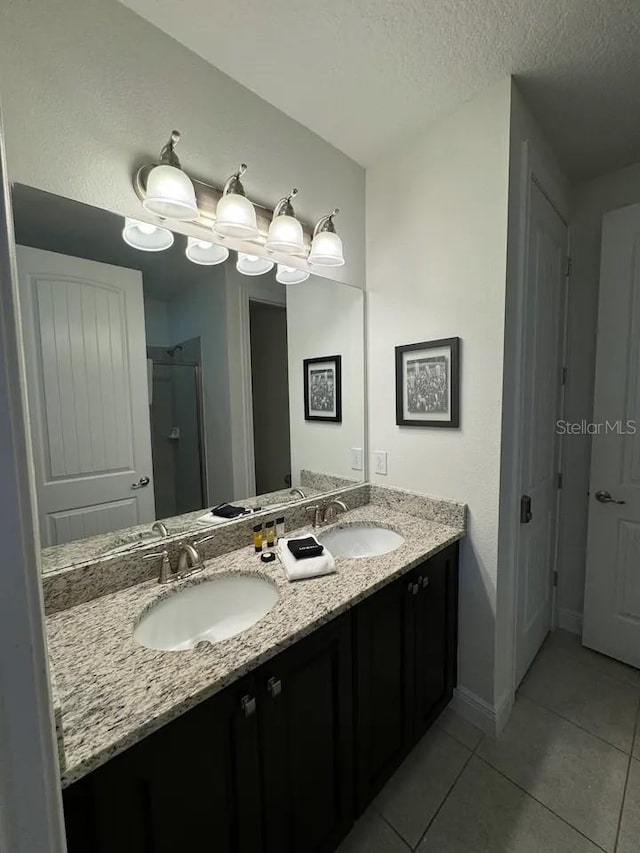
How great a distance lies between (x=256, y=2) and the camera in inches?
42.9

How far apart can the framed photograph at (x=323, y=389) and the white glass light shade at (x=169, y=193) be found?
33.1 inches

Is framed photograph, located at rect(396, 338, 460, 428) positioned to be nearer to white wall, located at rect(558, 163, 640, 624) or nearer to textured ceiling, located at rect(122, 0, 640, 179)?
textured ceiling, located at rect(122, 0, 640, 179)

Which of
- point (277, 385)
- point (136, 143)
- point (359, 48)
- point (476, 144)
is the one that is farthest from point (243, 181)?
point (476, 144)

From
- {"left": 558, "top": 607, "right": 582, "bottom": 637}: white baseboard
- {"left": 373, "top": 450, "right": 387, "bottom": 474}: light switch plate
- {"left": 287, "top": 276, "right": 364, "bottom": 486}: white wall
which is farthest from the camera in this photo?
{"left": 558, "top": 607, "right": 582, "bottom": 637}: white baseboard

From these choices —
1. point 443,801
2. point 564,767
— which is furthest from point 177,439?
point 564,767

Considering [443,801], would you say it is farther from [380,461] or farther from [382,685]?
[380,461]

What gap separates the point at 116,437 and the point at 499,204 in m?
1.62

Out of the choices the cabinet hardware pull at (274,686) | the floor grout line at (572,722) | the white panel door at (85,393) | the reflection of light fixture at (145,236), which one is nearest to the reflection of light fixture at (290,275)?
the reflection of light fixture at (145,236)

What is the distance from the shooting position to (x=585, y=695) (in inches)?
Result: 68.7

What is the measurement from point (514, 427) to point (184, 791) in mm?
1517

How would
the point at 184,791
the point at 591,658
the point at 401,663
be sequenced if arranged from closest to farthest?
1. the point at 184,791
2. the point at 401,663
3. the point at 591,658

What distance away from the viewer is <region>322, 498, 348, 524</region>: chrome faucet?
1.71 meters

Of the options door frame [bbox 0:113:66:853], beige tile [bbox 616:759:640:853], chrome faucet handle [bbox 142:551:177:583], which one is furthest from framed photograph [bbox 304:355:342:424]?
beige tile [bbox 616:759:640:853]

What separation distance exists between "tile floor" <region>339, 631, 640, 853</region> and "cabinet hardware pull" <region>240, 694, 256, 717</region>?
2.62 ft
